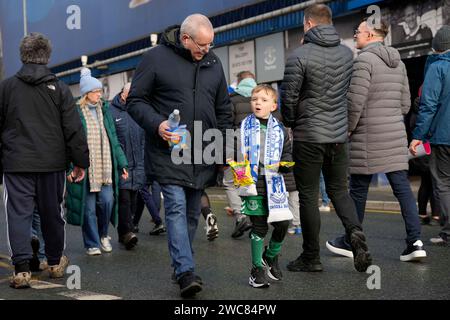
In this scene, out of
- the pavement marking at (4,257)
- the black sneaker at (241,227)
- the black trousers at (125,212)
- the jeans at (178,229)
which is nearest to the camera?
the jeans at (178,229)

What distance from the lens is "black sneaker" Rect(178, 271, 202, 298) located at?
513 centimetres

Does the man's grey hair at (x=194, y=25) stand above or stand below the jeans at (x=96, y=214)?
above

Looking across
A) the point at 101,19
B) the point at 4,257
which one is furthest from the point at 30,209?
the point at 101,19

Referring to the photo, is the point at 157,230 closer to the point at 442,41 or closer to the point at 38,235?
the point at 38,235

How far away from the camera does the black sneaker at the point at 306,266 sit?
20.0ft

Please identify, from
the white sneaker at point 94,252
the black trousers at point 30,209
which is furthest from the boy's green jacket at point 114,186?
the black trousers at point 30,209

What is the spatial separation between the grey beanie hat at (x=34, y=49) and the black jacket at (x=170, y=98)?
3.54 ft

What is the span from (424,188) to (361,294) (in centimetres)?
467

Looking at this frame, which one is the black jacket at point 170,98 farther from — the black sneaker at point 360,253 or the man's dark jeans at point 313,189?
the black sneaker at point 360,253

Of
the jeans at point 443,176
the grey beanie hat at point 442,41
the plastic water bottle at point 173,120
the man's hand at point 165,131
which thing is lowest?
the jeans at point 443,176

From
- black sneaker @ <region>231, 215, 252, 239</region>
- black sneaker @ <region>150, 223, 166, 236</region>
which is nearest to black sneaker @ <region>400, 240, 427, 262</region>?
black sneaker @ <region>231, 215, 252, 239</region>

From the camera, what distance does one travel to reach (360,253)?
229 inches
